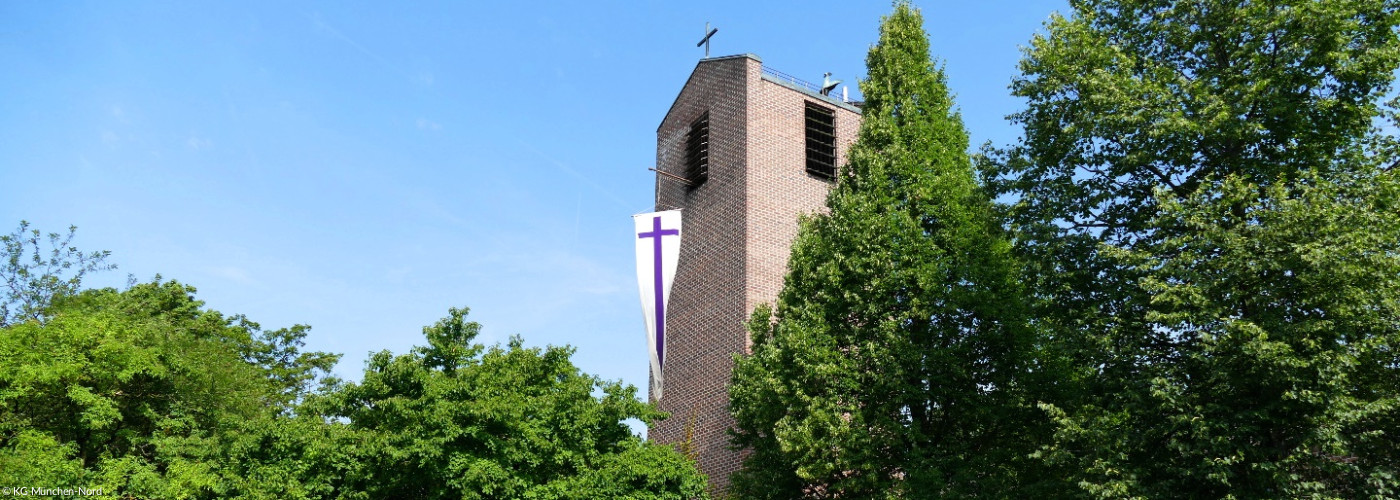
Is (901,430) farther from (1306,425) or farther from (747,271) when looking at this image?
(747,271)

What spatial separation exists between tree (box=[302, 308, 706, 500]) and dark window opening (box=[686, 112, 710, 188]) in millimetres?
11752

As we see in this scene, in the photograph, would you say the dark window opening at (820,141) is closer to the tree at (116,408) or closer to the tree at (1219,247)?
the tree at (1219,247)

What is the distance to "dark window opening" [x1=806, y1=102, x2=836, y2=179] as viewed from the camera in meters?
36.1

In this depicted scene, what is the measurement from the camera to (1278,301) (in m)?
15.9

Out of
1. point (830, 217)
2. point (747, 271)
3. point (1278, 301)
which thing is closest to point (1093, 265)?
point (1278, 301)

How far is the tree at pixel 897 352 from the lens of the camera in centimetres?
2058

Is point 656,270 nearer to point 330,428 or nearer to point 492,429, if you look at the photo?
point 492,429

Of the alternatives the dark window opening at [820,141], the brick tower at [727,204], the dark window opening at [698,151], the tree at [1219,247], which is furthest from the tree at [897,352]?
the dark window opening at [698,151]

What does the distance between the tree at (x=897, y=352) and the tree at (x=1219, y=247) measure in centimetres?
163

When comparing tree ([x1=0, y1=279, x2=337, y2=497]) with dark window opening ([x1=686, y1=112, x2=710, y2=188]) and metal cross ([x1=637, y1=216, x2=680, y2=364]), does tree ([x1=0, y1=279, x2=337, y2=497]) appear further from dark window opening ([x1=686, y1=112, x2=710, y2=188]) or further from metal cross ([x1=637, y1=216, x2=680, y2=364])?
dark window opening ([x1=686, y1=112, x2=710, y2=188])

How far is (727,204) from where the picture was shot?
3425cm

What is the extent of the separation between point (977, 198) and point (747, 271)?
10885 mm

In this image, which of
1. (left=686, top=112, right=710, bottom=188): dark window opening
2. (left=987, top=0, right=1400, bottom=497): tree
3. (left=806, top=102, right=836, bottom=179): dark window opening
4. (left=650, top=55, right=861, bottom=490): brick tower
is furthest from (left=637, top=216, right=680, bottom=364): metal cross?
(left=987, top=0, right=1400, bottom=497): tree

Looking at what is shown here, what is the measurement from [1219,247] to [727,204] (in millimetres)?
19386
